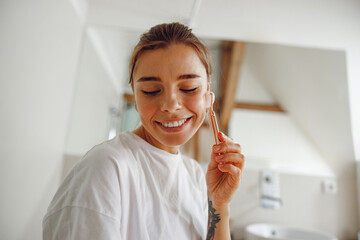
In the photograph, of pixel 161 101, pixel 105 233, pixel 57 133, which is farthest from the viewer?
pixel 57 133

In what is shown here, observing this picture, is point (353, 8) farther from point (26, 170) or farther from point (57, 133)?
point (26, 170)

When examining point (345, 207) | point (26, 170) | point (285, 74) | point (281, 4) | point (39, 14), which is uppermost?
point (281, 4)

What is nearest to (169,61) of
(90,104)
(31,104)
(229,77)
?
(31,104)

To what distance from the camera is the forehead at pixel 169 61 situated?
600mm

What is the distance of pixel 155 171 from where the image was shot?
0.69m

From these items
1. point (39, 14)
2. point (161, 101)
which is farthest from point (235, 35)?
point (161, 101)

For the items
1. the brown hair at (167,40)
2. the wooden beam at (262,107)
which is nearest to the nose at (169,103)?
the brown hair at (167,40)

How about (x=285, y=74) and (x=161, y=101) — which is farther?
(x=285, y=74)

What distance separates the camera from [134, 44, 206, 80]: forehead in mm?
600

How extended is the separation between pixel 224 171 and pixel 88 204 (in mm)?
368

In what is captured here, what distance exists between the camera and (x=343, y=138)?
1.71 m

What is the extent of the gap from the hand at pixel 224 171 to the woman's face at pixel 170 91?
0.11m

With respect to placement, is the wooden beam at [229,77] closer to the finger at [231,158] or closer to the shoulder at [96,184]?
the finger at [231,158]

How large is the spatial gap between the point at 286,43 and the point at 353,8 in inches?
23.7
